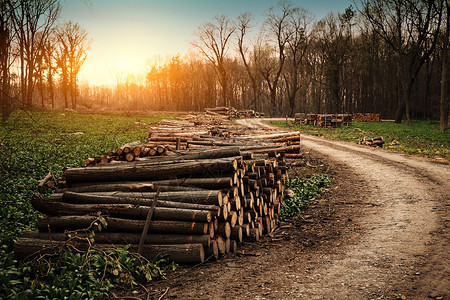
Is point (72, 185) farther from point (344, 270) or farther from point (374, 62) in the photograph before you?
point (374, 62)

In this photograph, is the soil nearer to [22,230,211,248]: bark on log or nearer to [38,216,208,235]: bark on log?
[22,230,211,248]: bark on log

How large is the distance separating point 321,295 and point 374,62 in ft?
172

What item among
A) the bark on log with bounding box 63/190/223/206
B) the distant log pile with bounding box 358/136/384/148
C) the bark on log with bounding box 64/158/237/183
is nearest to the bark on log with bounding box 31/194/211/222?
the bark on log with bounding box 63/190/223/206

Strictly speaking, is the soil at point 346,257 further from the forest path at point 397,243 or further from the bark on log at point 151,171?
the bark on log at point 151,171

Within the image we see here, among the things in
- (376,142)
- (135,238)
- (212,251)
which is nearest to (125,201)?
(135,238)

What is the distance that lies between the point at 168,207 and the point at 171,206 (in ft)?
0.17

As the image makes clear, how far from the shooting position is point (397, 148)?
17.0 meters

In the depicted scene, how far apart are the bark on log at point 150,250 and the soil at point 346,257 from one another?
0.18m

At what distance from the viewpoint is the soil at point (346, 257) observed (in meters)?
4.10

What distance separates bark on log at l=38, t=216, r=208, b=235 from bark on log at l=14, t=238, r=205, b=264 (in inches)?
9.6

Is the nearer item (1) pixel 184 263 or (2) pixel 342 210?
(1) pixel 184 263

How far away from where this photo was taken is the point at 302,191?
9516 millimetres

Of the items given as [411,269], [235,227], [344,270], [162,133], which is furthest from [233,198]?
[162,133]

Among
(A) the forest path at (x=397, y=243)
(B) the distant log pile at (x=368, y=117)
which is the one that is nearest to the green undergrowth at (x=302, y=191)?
(A) the forest path at (x=397, y=243)
